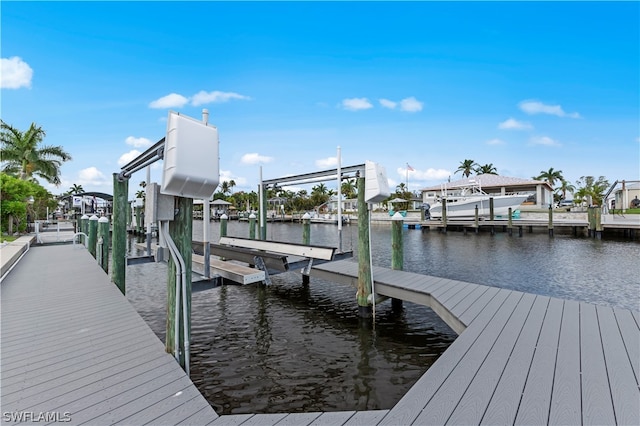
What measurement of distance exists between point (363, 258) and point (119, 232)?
17.2ft

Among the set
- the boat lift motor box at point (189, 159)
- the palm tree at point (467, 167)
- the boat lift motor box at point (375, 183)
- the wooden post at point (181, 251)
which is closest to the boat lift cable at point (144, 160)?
the wooden post at point (181, 251)

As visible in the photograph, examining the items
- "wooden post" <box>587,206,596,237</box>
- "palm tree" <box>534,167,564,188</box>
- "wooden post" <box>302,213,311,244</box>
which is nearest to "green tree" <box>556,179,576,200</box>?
"palm tree" <box>534,167,564,188</box>

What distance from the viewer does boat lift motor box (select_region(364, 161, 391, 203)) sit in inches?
231

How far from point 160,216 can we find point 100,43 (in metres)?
12.2

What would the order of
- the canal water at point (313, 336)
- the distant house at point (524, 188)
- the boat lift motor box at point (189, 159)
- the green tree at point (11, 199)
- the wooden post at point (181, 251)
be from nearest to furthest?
the boat lift motor box at point (189, 159)
the wooden post at point (181, 251)
the canal water at point (313, 336)
the green tree at point (11, 199)
the distant house at point (524, 188)

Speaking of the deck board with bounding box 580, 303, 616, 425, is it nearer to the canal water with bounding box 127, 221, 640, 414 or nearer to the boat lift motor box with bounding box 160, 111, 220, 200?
the canal water with bounding box 127, 221, 640, 414

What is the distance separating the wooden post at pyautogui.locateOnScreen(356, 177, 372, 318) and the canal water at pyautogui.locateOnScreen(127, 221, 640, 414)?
35cm

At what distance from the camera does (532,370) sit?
2924 millimetres

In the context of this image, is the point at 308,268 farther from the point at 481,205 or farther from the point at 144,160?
the point at 481,205

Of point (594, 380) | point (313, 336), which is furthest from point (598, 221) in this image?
point (594, 380)

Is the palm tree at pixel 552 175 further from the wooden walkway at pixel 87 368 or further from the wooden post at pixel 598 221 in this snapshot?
the wooden walkway at pixel 87 368

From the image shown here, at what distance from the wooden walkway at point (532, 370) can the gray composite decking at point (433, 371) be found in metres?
0.01

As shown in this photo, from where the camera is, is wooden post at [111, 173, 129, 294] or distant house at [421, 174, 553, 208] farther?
distant house at [421, 174, 553, 208]

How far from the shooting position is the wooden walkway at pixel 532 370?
2.27m
